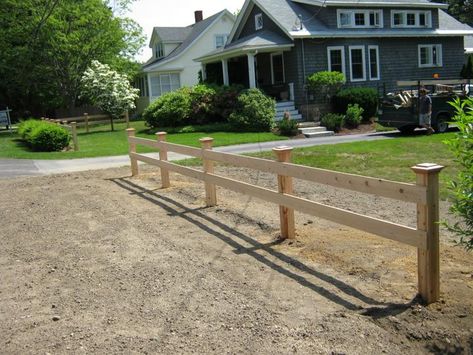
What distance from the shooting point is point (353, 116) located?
914 inches

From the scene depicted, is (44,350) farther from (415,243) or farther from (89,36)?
(89,36)

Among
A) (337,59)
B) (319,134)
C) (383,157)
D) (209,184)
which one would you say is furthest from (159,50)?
(209,184)

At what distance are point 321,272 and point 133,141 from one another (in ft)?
25.6

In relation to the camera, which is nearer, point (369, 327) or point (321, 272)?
point (369, 327)

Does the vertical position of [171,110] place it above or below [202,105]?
below

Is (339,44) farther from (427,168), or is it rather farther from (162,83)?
(427,168)

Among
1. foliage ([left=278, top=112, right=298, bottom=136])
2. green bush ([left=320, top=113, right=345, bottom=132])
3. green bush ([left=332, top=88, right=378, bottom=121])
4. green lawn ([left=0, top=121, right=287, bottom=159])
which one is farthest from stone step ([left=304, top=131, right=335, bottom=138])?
green bush ([left=332, top=88, right=378, bottom=121])

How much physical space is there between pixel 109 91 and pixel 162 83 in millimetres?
9016

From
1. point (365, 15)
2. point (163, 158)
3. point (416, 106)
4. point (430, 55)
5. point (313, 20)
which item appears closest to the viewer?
point (163, 158)

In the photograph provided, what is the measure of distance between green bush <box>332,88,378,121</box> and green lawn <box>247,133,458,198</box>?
6.58 metres

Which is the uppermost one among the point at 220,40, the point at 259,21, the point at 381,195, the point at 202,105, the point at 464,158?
the point at 220,40

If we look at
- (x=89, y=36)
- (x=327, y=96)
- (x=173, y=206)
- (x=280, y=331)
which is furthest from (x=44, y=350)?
(x=89, y=36)

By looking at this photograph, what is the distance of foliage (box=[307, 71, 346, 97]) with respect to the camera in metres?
25.3

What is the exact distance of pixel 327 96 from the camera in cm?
2603
